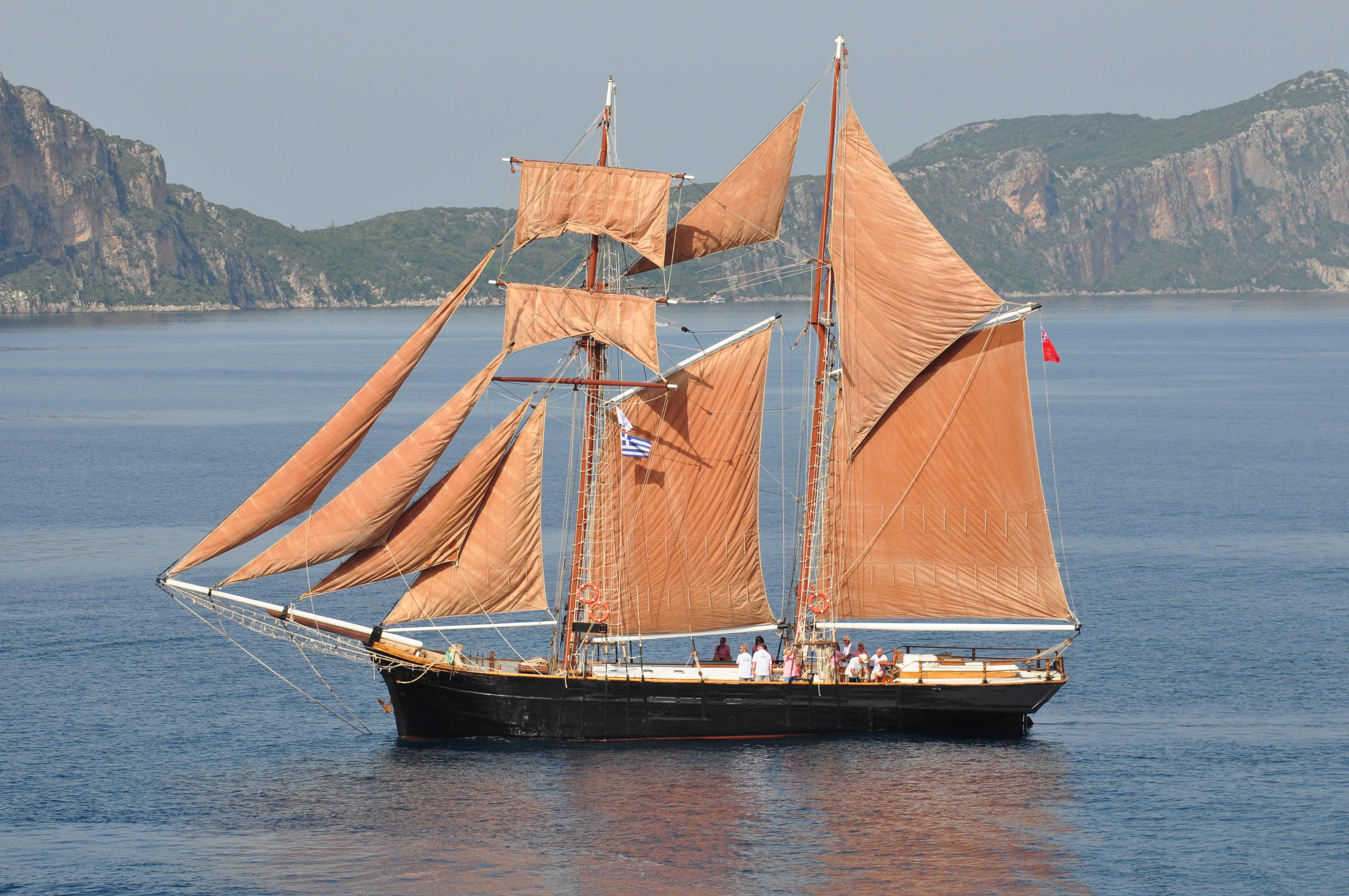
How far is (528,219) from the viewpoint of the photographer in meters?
47.1

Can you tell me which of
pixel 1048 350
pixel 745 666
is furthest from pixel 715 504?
pixel 1048 350

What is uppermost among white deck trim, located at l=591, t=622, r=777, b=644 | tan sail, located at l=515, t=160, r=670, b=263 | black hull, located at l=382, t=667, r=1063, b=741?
tan sail, located at l=515, t=160, r=670, b=263

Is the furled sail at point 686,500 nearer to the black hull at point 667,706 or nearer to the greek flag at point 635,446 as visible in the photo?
the greek flag at point 635,446

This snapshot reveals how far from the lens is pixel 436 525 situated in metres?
46.9

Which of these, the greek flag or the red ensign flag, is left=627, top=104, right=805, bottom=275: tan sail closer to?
the greek flag

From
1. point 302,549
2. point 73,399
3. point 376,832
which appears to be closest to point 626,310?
point 302,549

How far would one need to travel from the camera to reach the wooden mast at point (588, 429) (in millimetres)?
47906

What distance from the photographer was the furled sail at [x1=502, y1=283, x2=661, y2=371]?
47.4m

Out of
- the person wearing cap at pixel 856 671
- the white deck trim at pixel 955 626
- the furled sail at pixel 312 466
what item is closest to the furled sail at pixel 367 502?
the furled sail at pixel 312 466

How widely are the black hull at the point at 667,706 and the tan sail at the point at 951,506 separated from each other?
290cm

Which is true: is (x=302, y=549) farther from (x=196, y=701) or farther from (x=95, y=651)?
(x=95, y=651)

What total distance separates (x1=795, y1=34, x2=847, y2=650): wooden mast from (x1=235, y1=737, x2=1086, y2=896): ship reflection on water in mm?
4667

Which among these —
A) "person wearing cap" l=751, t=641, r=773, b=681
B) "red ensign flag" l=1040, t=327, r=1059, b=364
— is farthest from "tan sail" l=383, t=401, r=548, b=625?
"red ensign flag" l=1040, t=327, r=1059, b=364

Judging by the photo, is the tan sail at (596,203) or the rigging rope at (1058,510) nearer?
the tan sail at (596,203)
